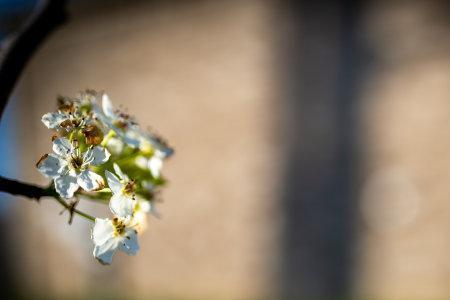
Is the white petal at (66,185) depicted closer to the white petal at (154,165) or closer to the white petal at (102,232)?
the white petal at (102,232)

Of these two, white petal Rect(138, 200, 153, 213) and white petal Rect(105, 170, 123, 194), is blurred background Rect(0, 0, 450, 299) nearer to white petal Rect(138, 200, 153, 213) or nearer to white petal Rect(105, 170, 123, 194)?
white petal Rect(138, 200, 153, 213)

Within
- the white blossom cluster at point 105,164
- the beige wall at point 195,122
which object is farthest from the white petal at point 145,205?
the beige wall at point 195,122

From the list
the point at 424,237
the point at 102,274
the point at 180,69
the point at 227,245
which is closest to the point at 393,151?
the point at 424,237

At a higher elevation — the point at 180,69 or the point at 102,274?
the point at 180,69

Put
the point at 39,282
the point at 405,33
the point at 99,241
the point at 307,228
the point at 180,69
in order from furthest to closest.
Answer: the point at 39,282, the point at 180,69, the point at 307,228, the point at 405,33, the point at 99,241

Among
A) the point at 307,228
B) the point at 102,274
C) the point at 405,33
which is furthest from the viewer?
the point at 102,274

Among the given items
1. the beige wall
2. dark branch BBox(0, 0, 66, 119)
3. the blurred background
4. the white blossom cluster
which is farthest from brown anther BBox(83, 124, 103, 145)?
the beige wall

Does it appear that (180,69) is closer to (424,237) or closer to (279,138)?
(279,138)
